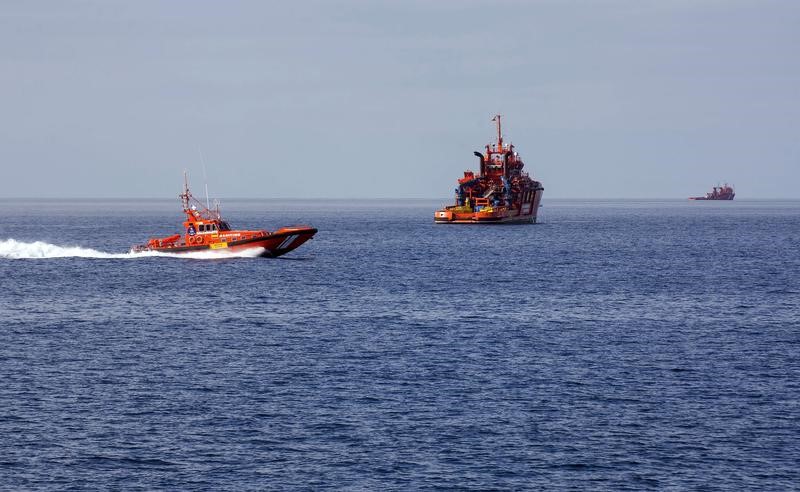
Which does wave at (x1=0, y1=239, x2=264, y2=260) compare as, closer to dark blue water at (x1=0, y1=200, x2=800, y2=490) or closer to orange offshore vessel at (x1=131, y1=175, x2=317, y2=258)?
orange offshore vessel at (x1=131, y1=175, x2=317, y2=258)

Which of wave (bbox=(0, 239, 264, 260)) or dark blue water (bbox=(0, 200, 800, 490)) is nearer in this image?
dark blue water (bbox=(0, 200, 800, 490))

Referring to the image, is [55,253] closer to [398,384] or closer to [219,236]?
[219,236]

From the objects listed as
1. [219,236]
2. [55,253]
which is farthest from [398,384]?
[55,253]

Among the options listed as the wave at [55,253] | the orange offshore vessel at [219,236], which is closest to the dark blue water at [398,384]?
the orange offshore vessel at [219,236]

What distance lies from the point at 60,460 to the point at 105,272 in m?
75.0

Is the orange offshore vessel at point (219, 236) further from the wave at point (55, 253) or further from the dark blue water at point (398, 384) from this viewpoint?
the dark blue water at point (398, 384)

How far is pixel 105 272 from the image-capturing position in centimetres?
11019

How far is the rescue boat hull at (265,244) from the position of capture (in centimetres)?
11444

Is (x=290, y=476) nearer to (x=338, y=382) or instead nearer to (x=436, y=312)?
(x=338, y=382)

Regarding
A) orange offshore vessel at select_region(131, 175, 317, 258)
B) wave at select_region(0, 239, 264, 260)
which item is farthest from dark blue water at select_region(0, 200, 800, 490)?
wave at select_region(0, 239, 264, 260)

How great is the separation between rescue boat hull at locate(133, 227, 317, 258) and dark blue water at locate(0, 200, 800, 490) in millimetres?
13983

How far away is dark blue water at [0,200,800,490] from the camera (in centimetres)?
3697

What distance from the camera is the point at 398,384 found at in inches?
1978

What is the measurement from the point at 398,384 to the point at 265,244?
6822 centimetres
